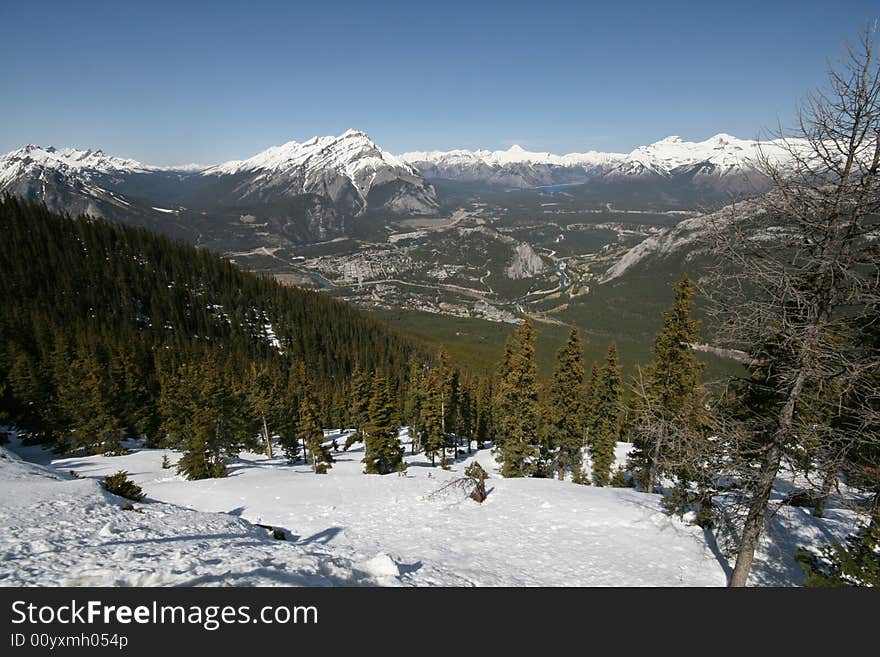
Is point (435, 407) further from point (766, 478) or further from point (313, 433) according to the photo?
point (766, 478)

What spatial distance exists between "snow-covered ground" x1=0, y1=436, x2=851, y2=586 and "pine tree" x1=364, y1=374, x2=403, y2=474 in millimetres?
7560

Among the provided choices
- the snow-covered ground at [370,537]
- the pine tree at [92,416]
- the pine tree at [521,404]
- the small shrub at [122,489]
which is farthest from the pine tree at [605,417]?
the pine tree at [92,416]

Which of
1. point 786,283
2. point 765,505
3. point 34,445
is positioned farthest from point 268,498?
point 34,445

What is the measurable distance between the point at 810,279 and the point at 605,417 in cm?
2909

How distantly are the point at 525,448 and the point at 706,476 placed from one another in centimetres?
1883

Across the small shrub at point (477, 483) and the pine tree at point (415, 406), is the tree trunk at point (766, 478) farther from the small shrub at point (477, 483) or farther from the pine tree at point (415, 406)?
the pine tree at point (415, 406)

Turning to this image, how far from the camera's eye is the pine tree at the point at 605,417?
89.3 feet

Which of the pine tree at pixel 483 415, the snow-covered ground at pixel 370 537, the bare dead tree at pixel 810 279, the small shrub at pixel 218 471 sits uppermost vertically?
the bare dead tree at pixel 810 279

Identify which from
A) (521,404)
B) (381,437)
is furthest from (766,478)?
(381,437)

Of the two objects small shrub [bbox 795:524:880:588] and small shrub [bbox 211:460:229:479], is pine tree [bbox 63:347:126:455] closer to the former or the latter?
small shrub [bbox 211:460:229:479]

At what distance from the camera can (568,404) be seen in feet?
94.3

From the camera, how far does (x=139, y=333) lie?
7331cm

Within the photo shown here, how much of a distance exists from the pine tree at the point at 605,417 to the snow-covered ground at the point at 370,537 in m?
8.06

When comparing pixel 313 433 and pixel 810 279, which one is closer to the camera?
pixel 810 279
